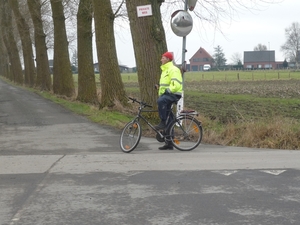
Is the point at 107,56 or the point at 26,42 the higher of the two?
the point at 26,42

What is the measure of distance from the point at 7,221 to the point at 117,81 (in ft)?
45.1

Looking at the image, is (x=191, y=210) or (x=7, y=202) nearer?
(x=191, y=210)

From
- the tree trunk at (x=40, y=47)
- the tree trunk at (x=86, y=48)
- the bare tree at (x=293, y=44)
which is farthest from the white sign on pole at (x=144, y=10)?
the bare tree at (x=293, y=44)

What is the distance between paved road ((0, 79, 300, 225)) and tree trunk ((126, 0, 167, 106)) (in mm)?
2478

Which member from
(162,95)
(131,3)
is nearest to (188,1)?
(131,3)

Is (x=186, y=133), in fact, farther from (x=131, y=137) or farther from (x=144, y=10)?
(x=144, y=10)

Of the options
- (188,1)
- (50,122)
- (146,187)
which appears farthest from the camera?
(50,122)

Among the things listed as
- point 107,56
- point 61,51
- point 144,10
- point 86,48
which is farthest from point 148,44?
point 61,51

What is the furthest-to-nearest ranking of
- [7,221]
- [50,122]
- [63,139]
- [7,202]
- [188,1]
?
[50,122] → [188,1] → [63,139] → [7,202] → [7,221]

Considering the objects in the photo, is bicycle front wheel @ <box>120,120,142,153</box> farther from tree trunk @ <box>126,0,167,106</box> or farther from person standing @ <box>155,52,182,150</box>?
tree trunk @ <box>126,0,167,106</box>

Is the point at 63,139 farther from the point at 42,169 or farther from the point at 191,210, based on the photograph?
the point at 191,210

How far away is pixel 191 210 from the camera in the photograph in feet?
19.3

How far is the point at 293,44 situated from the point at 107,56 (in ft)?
375

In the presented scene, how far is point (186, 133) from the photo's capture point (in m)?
10.4
